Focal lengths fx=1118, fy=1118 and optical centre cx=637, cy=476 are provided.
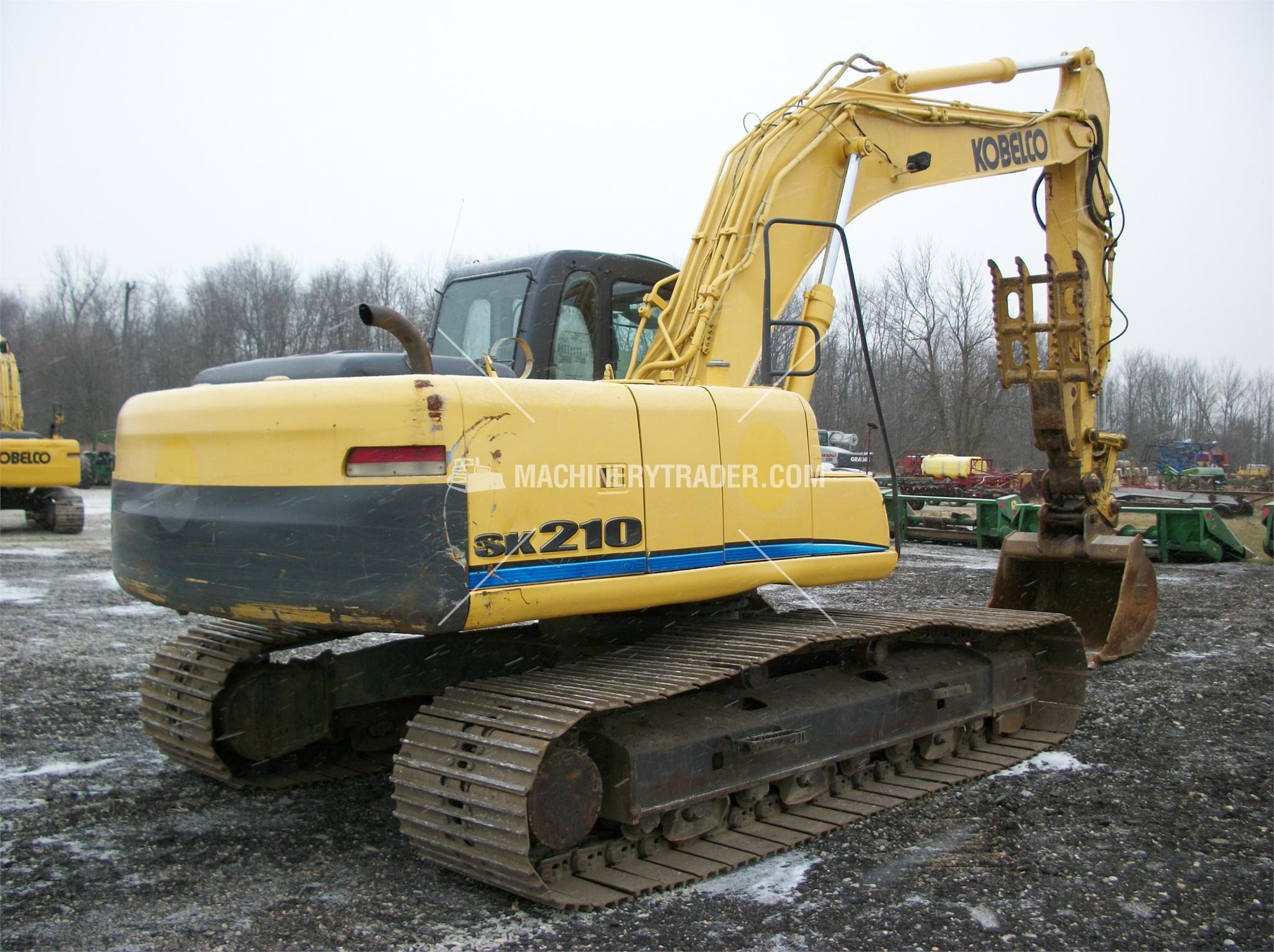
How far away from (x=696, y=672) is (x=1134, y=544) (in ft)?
16.0

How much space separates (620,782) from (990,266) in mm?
5036

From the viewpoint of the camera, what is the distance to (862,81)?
5.96 m

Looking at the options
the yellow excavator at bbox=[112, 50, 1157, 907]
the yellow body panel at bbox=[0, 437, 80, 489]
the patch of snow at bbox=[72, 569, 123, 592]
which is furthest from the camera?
the yellow body panel at bbox=[0, 437, 80, 489]

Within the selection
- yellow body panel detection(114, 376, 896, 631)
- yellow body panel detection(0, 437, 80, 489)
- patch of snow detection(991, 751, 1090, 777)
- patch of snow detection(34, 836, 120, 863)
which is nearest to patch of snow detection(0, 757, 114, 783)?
patch of snow detection(34, 836, 120, 863)

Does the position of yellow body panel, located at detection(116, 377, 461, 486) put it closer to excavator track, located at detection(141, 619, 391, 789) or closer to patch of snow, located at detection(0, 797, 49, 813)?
excavator track, located at detection(141, 619, 391, 789)

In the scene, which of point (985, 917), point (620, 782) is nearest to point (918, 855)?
point (985, 917)

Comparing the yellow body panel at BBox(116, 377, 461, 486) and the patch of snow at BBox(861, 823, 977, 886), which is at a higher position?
the yellow body panel at BBox(116, 377, 461, 486)

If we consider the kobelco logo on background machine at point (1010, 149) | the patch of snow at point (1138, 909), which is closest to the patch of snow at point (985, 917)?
the patch of snow at point (1138, 909)

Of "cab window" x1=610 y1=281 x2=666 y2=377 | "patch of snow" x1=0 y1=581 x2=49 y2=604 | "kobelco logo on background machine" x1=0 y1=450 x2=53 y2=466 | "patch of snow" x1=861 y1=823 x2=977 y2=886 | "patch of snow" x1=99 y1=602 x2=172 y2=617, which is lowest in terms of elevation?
"patch of snow" x1=861 y1=823 x2=977 y2=886

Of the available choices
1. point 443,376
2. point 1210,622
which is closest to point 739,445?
point 443,376

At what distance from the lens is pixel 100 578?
12.3 m

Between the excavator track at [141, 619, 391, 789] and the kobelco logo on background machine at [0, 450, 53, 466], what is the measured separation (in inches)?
542

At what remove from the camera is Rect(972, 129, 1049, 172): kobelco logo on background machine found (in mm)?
6668

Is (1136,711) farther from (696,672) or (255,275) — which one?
(255,275)
